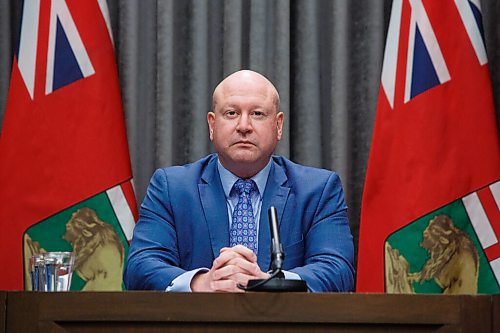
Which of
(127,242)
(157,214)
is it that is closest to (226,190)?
(157,214)

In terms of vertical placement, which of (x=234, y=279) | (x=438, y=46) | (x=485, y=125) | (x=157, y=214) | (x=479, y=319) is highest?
(x=438, y=46)

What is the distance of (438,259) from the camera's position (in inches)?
134

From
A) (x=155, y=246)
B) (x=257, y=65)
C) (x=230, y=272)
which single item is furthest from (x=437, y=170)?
(x=230, y=272)

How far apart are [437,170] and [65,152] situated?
1508 millimetres

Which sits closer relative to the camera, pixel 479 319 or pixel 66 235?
pixel 479 319

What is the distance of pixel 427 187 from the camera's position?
338 centimetres

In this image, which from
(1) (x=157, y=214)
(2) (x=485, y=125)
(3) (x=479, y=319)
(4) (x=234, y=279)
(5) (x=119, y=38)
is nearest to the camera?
(3) (x=479, y=319)

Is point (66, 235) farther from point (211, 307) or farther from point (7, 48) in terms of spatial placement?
point (211, 307)

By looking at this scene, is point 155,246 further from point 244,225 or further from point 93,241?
point 93,241

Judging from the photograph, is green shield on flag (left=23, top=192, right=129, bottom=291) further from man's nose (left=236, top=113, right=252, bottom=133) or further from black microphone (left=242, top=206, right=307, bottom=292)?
black microphone (left=242, top=206, right=307, bottom=292)

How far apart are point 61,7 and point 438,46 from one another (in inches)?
61.2

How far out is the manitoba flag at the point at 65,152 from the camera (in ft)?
11.2

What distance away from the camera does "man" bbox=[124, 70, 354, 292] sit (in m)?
2.68

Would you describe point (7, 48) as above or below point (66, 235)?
above
